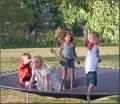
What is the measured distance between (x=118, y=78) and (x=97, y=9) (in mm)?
1720

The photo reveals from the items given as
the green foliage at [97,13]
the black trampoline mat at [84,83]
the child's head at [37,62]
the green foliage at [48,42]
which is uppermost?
the green foliage at [97,13]

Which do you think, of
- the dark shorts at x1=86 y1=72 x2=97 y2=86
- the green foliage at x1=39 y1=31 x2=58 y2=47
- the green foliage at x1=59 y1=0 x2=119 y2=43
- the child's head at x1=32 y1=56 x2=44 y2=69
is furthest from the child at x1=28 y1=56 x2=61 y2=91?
the green foliage at x1=39 y1=31 x2=58 y2=47

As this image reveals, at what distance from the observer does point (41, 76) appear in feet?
16.5

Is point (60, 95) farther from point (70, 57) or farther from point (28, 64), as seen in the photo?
point (28, 64)

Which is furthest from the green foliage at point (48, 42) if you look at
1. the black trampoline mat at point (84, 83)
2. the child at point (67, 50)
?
the child at point (67, 50)

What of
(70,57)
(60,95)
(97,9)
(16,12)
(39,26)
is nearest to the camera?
(60,95)

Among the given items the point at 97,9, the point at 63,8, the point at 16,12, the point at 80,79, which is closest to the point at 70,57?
the point at 80,79

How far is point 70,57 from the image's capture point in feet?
16.9

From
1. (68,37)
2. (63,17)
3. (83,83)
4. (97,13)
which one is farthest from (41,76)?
(63,17)

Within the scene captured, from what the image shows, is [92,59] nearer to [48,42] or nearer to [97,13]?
[97,13]

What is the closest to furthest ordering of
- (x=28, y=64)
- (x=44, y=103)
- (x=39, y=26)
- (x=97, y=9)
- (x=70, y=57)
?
(x=70, y=57)
(x=28, y=64)
(x=44, y=103)
(x=97, y=9)
(x=39, y=26)

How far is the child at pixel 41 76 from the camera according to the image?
4953 millimetres

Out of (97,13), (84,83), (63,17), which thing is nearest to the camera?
(84,83)

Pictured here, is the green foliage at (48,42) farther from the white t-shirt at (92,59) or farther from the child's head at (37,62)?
the white t-shirt at (92,59)
